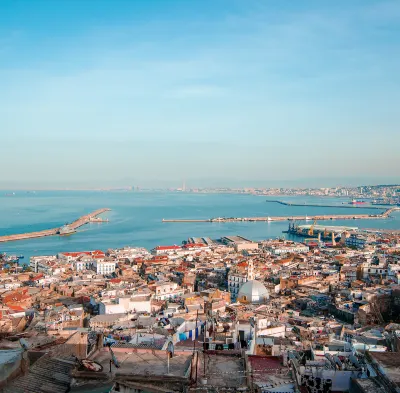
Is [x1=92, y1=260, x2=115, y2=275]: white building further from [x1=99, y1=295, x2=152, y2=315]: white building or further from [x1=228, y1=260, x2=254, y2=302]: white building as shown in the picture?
[x1=99, y1=295, x2=152, y2=315]: white building

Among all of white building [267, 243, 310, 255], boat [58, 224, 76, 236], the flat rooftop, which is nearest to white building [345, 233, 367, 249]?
white building [267, 243, 310, 255]

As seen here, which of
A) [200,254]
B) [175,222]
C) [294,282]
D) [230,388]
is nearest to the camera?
[230,388]

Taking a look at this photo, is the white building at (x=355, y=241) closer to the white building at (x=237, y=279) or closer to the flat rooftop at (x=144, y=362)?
the white building at (x=237, y=279)

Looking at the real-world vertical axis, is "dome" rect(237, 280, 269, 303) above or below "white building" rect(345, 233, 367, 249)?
above

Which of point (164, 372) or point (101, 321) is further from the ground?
point (164, 372)

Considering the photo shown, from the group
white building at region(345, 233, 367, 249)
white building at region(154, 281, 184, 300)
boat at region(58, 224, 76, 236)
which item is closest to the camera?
white building at region(154, 281, 184, 300)

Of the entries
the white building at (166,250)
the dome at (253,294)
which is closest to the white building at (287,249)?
the white building at (166,250)

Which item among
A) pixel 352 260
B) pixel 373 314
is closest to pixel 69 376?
pixel 373 314

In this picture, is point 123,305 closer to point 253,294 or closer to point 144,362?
point 253,294

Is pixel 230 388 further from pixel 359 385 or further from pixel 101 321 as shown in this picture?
pixel 101 321
